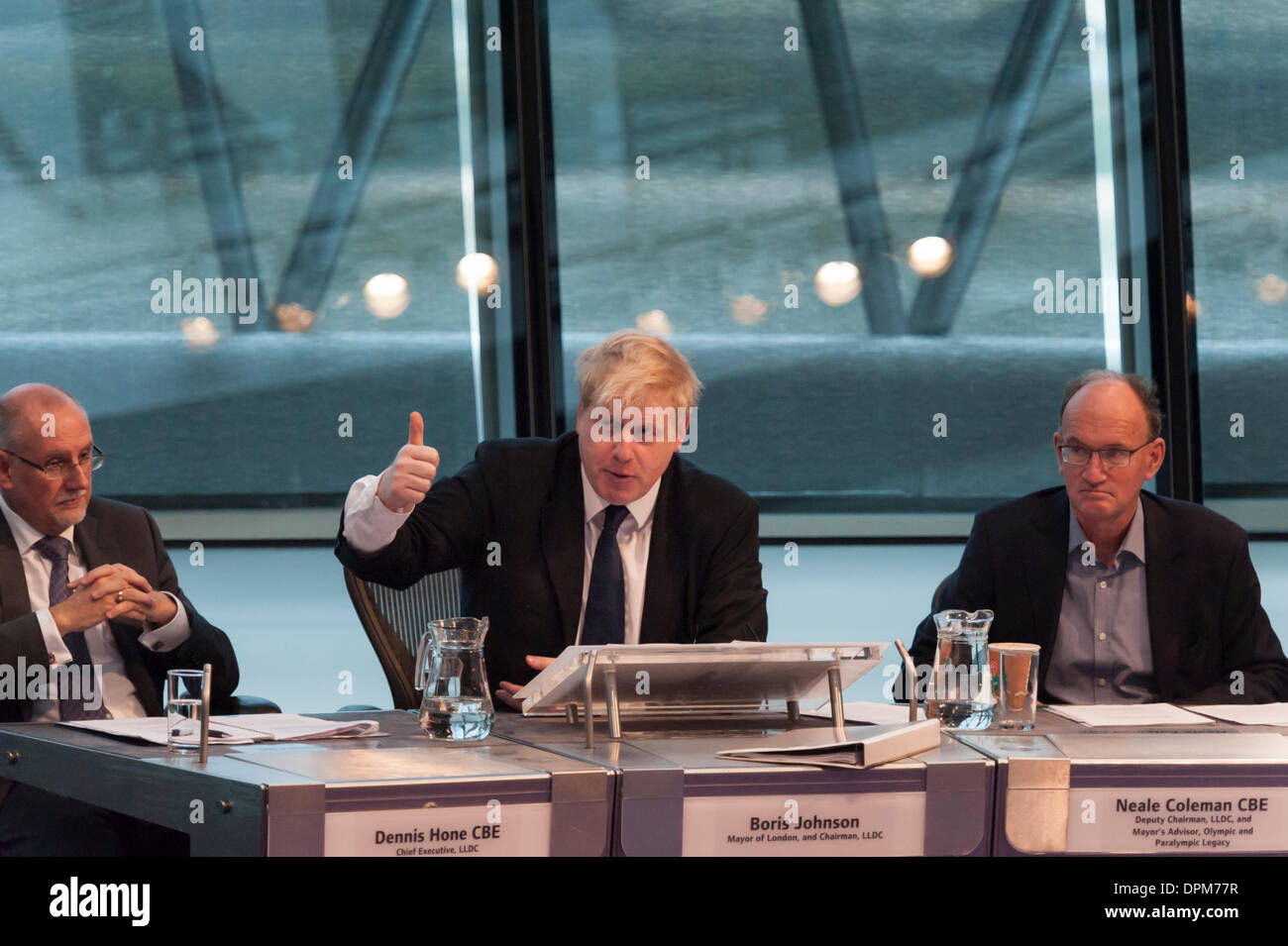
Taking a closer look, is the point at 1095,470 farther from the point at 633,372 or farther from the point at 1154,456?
the point at 633,372

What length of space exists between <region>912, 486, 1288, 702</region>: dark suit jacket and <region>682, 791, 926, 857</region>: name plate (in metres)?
0.95

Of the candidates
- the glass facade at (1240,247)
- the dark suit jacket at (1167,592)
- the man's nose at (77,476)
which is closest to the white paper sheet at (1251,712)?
the dark suit jacket at (1167,592)

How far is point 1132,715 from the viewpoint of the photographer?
2.34m

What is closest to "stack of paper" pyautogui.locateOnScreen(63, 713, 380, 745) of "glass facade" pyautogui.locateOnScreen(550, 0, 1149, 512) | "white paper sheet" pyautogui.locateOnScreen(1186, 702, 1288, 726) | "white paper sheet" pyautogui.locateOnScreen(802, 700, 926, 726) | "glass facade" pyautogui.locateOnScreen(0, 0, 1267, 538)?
"white paper sheet" pyautogui.locateOnScreen(802, 700, 926, 726)

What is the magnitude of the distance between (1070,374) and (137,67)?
3040 millimetres

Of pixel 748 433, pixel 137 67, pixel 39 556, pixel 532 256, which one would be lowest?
pixel 39 556

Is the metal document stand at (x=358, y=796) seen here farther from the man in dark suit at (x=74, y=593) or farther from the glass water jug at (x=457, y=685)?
the man in dark suit at (x=74, y=593)

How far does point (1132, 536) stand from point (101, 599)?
6.60ft

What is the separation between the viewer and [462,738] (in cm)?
205

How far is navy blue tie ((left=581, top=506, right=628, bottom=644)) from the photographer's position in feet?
9.18

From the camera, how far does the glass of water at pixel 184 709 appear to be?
6.39ft

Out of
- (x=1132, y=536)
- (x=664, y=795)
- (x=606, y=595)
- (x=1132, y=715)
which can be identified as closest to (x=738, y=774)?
(x=664, y=795)

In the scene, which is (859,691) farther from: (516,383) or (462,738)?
(462,738)
